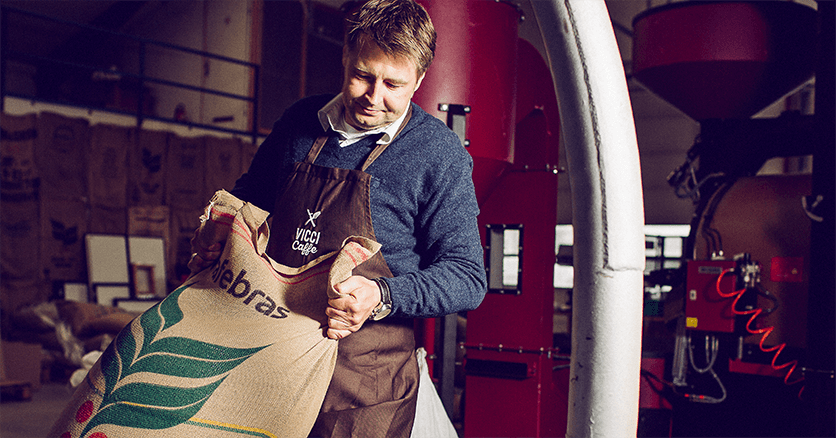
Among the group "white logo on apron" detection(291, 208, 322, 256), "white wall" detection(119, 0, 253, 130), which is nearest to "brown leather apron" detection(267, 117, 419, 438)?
"white logo on apron" detection(291, 208, 322, 256)

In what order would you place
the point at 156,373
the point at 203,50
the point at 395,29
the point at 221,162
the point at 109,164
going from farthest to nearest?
1. the point at 203,50
2. the point at 221,162
3. the point at 109,164
4. the point at 395,29
5. the point at 156,373

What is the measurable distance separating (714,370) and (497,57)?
1997 mm

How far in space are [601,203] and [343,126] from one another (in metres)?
0.76

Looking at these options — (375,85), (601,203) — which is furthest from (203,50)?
(601,203)

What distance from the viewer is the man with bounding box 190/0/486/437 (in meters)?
1.29

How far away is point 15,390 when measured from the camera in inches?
167

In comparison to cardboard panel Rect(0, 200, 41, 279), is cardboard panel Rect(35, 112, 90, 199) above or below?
above

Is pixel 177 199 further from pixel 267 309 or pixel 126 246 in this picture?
pixel 267 309

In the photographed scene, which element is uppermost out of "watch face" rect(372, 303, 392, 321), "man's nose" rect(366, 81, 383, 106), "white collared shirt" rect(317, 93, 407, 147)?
"man's nose" rect(366, 81, 383, 106)

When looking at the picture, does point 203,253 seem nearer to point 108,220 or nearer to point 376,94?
point 376,94

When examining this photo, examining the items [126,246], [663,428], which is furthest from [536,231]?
[126,246]

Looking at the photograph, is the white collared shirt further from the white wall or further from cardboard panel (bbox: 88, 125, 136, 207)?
the white wall

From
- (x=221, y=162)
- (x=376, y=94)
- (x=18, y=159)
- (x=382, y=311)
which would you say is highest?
(x=221, y=162)

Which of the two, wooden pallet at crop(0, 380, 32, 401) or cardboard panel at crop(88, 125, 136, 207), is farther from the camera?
cardboard panel at crop(88, 125, 136, 207)
